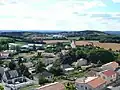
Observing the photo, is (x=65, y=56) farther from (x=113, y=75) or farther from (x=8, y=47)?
(x=8, y=47)

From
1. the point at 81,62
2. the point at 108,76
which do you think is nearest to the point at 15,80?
the point at 108,76

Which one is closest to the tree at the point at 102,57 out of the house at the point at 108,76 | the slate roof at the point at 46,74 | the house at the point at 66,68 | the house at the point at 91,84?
the house at the point at 66,68

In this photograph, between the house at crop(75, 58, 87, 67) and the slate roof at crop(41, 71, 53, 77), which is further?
the house at crop(75, 58, 87, 67)

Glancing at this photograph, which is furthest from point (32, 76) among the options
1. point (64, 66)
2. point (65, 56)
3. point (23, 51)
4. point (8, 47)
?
point (8, 47)

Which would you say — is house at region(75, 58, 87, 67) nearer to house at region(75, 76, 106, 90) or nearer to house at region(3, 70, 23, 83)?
house at region(3, 70, 23, 83)

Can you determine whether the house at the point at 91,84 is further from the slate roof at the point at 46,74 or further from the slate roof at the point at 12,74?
the slate roof at the point at 12,74

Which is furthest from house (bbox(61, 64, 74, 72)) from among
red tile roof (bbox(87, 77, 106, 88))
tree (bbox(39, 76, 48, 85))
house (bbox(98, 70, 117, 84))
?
red tile roof (bbox(87, 77, 106, 88))

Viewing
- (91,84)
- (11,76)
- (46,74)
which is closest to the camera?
(91,84)

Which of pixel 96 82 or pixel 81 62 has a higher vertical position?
pixel 96 82

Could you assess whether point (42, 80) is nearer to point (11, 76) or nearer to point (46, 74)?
point (46, 74)

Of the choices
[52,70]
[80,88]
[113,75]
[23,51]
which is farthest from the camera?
[23,51]

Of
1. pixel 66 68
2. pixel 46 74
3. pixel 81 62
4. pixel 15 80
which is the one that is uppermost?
pixel 81 62
